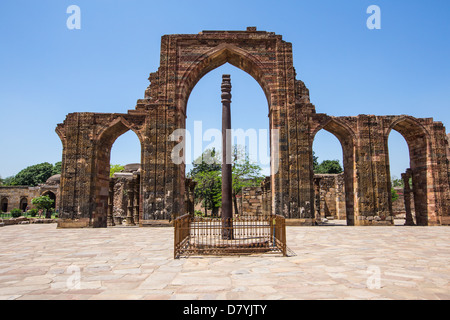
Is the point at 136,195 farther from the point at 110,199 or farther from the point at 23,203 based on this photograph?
the point at 23,203

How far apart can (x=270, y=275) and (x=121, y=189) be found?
25012 millimetres

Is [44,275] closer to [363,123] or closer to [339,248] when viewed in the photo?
[339,248]

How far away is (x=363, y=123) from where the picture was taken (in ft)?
47.8

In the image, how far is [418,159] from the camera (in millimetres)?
15438

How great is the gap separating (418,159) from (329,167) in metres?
36.0

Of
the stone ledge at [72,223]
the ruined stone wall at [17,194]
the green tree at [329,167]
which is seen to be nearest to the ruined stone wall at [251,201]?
the stone ledge at [72,223]

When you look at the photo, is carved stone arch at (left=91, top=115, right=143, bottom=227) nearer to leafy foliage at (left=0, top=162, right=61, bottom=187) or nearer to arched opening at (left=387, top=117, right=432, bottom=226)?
arched opening at (left=387, top=117, right=432, bottom=226)

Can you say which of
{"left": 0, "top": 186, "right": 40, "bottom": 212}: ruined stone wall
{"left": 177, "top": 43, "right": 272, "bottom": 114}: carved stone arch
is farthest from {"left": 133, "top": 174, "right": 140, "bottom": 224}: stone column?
{"left": 0, "top": 186, "right": 40, "bottom": 212}: ruined stone wall

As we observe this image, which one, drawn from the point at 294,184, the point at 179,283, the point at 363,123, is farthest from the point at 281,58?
the point at 179,283

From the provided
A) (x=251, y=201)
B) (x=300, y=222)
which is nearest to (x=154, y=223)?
(x=300, y=222)

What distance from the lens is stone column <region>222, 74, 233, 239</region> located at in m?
7.06

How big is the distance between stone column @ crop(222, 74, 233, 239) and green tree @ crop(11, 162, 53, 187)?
61.6 metres

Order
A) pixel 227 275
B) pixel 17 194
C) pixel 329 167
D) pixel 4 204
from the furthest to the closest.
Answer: pixel 329 167 → pixel 4 204 → pixel 17 194 → pixel 227 275

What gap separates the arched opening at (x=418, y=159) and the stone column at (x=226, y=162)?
10.9 m
